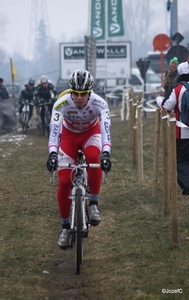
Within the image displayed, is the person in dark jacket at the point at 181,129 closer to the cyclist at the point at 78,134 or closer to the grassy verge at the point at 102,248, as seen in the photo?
the grassy verge at the point at 102,248

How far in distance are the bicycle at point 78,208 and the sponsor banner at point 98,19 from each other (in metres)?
28.6

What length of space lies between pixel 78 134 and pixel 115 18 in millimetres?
28591

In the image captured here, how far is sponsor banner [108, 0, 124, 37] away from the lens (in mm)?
36438

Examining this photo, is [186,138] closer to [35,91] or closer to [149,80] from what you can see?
[35,91]

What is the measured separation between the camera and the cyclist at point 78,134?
322 inches

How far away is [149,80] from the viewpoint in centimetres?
4947

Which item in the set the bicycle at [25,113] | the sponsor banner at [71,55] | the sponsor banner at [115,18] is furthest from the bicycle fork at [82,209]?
the sponsor banner at [71,55]

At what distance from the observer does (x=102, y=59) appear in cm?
3941

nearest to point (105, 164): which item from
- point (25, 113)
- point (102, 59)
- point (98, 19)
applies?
point (25, 113)

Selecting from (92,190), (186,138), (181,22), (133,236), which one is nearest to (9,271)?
(92,190)

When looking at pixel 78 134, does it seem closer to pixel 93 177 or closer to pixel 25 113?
pixel 93 177

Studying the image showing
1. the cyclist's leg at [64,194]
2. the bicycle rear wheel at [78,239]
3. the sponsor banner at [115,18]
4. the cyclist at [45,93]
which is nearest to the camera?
the bicycle rear wheel at [78,239]

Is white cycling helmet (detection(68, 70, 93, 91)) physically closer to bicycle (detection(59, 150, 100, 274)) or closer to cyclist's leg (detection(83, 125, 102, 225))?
cyclist's leg (detection(83, 125, 102, 225))

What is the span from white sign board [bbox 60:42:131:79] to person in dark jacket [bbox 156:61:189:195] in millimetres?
27132
